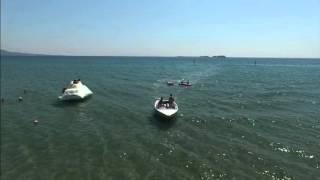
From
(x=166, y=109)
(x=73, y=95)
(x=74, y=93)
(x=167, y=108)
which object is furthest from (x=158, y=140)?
(x=74, y=93)

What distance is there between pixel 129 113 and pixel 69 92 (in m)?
9.94

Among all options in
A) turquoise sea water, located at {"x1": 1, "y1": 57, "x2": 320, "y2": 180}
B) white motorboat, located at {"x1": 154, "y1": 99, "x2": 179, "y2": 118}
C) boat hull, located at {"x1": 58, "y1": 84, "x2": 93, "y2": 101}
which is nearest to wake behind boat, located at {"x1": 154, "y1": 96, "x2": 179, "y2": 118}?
white motorboat, located at {"x1": 154, "y1": 99, "x2": 179, "y2": 118}

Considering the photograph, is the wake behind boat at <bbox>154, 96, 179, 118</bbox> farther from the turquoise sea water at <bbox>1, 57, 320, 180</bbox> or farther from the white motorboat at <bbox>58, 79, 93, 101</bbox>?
the white motorboat at <bbox>58, 79, 93, 101</bbox>

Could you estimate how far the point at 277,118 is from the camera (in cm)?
3372

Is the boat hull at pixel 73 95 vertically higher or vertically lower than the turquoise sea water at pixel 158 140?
higher


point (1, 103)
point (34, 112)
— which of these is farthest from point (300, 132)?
point (1, 103)

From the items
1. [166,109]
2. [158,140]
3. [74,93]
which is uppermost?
[74,93]

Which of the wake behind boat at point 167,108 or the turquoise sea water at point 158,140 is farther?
the wake behind boat at point 167,108

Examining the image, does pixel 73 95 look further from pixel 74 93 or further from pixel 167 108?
pixel 167 108

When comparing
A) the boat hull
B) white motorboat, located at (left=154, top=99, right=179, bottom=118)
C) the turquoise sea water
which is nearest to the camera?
the turquoise sea water

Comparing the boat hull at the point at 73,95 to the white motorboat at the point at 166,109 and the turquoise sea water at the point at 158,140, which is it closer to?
the turquoise sea water at the point at 158,140

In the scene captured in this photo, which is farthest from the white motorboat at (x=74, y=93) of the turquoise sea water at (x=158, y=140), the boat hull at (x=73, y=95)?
Answer: the turquoise sea water at (x=158, y=140)

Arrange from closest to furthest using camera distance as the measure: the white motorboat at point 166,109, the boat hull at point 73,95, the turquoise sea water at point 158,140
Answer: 1. the turquoise sea water at point 158,140
2. the white motorboat at point 166,109
3. the boat hull at point 73,95

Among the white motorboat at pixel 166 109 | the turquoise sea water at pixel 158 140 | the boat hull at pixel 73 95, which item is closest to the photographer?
the turquoise sea water at pixel 158 140
